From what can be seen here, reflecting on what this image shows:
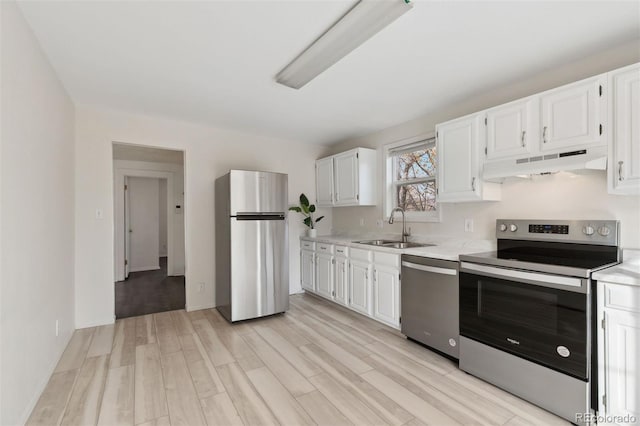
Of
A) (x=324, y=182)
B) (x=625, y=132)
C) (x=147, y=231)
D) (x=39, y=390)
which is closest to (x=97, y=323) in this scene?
(x=39, y=390)

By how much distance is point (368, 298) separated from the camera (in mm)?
3172

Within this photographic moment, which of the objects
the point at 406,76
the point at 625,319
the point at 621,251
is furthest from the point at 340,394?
the point at 406,76

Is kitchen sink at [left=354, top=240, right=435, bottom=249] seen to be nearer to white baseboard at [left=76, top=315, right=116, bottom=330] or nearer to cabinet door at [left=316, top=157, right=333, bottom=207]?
cabinet door at [left=316, top=157, right=333, bottom=207]

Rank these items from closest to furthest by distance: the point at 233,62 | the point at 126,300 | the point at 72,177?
1. the point at 233,62
2. the point at 72,177
3. the point at 126,300

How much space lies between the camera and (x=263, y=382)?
6.97 feet

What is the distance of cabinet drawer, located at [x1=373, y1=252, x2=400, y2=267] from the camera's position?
2.86 metres

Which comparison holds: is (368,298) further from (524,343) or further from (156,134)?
(156,134)

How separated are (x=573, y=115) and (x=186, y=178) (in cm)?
382

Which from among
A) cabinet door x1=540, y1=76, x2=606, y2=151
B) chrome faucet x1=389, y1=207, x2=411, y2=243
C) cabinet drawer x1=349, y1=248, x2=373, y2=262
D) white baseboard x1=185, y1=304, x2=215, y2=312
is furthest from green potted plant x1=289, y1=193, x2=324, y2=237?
cabinet door x1=540, y1=76, x2=606, y2=151

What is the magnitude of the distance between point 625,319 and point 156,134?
14.3 feet

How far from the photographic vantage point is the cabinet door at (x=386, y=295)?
2.87 meters

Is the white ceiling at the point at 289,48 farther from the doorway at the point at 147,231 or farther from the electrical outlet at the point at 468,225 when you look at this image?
the doorway at the point at 147,231

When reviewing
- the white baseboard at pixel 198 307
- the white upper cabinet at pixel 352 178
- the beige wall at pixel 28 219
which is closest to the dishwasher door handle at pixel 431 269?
the white upper cabinet at pixel 352 178

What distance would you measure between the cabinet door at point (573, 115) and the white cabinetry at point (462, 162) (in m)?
0.47
